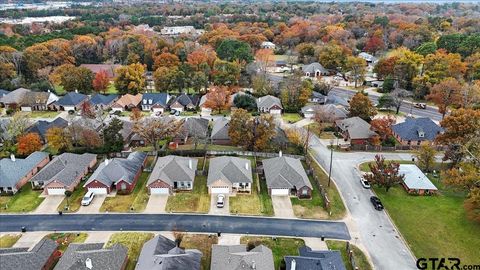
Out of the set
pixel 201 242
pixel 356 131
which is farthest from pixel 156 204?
pixel 356 131

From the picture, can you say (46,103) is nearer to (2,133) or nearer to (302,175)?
(2,133)

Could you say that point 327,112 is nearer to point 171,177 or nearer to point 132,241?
point 171,177

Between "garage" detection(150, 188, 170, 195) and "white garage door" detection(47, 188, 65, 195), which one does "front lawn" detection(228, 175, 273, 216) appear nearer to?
"garage" detection(150, 188, 170, 195)

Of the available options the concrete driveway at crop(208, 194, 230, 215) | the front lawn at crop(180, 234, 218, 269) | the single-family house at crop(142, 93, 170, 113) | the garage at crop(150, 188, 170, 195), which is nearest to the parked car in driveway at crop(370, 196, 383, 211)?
the concrete driveway at crop(208, 194, 230, 215)

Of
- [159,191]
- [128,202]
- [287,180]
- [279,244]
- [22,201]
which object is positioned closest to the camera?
[279,244]

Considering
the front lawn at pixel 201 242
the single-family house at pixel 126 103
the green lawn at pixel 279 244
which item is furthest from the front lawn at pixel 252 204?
the single-family house at pixel 126 103

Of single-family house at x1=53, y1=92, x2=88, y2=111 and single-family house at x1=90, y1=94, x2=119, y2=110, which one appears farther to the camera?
single-family house at x1=90, y1=94, x2=119, y2=110

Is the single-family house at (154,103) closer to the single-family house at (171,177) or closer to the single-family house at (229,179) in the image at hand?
the single-family house at (171,177)
